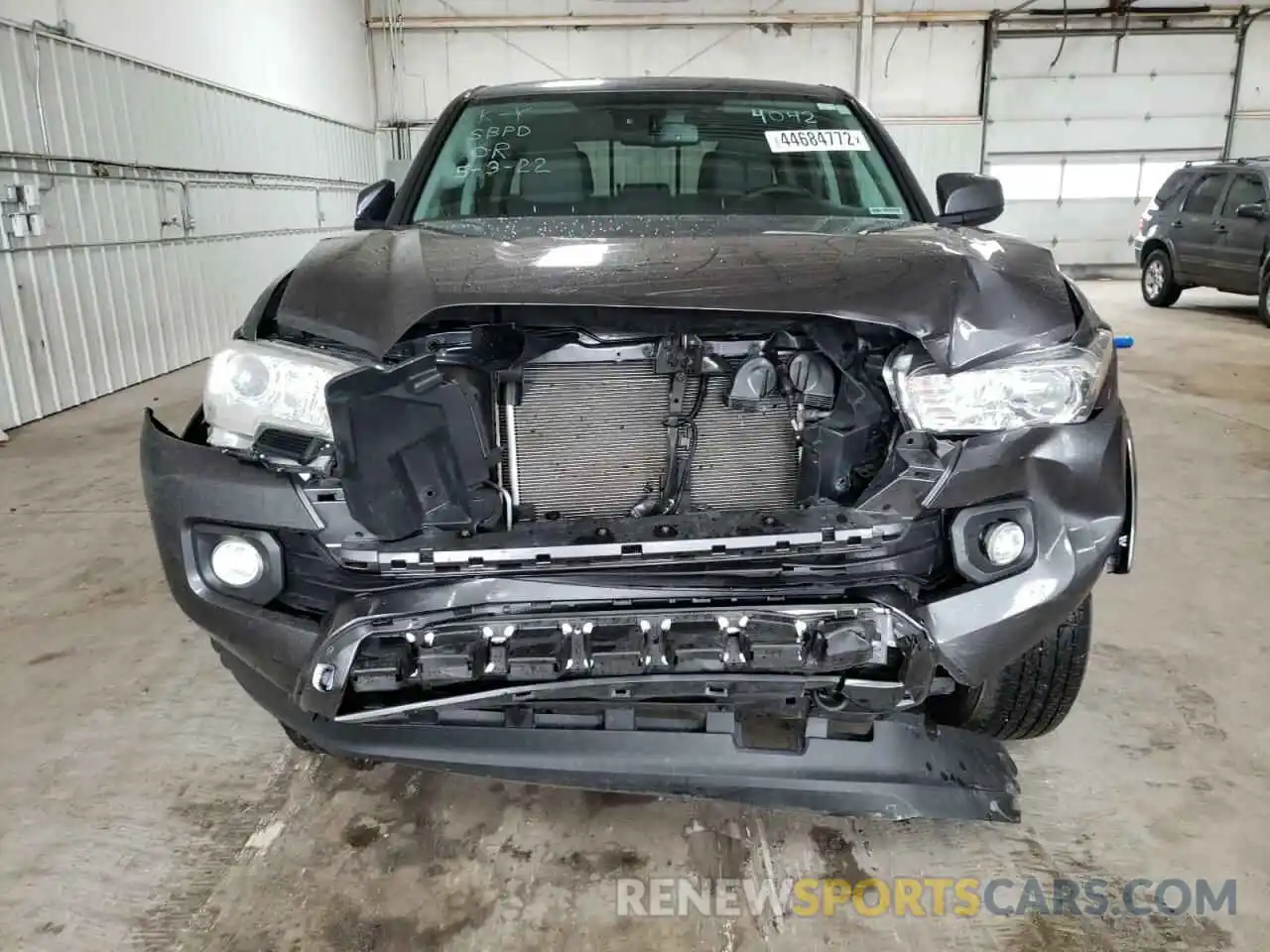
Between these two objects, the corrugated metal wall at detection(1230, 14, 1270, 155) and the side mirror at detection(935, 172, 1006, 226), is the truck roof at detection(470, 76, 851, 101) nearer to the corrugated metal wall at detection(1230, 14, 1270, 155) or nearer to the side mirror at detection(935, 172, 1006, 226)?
the side mirror at detection(935, 172, 1006, 226)

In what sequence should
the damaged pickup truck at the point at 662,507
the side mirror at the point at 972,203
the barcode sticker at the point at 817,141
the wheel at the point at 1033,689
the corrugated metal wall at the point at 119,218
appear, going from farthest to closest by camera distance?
the corrugated metal wall at the point at 119,218
the barcode sticker at the point at 817,141
the side mirror at the point at 972,203
the wheel at the point at 1033,689
the damaged pickup truck at the point at 662,507

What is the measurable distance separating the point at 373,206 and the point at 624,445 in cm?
146

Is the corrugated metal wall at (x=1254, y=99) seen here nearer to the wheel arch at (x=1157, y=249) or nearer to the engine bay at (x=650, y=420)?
the wheel arch at (x=1157, y=249)

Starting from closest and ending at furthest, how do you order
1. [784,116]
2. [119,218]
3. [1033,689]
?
1. [1033,689]
2. [784,116]
3. [119,218]

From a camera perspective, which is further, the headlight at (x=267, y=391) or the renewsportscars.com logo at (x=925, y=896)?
the renewsportscars.com logo at (x=925, y=896)

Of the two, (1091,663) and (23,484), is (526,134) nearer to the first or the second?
(1091,663)

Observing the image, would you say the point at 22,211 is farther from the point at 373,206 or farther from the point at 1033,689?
the point at 1033,689

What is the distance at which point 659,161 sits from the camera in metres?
2.61

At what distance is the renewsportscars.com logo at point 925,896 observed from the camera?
5.29 feet

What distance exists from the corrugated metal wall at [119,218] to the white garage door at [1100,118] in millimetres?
10517

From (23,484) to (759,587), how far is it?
4.21m

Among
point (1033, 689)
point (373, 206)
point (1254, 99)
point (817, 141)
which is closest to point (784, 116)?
point (817, 141)

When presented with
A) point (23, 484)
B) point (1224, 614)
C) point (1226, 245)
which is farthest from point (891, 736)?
point (1226, 245)

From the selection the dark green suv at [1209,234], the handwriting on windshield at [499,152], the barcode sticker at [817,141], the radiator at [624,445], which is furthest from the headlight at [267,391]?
the dark green suv at [1209,234]
